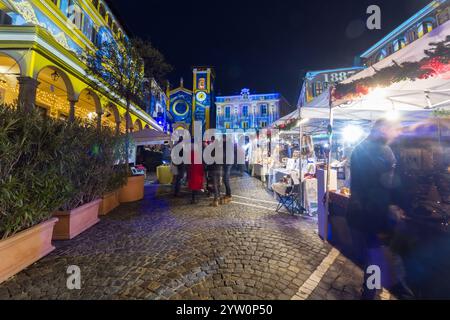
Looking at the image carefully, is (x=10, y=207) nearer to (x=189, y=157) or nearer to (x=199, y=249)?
(x=199, y=249)

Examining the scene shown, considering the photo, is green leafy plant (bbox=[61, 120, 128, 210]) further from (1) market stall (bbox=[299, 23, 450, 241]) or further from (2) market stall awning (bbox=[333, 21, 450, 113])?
(2) market stall awning (bbox=[333, 21, 450, 113])

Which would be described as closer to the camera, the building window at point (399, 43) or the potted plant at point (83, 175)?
the potted plant at point (83, 175)

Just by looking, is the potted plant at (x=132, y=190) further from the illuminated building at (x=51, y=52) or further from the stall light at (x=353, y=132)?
the stall light at (x=353, y=132)

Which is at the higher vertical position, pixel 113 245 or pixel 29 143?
pixel 29 143

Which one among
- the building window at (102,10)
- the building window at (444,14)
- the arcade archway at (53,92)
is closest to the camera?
the arcade archway at (53,92)

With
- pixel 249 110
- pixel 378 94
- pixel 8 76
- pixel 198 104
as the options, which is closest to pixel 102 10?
pixel 8 76

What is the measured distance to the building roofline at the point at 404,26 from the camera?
40.3 ft

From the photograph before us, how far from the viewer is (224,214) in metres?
5.07

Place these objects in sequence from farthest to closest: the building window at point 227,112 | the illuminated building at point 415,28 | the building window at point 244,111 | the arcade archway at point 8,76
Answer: the building window at point 227,112
the building window at point 244,111
the illuminated building at point 415,28
the arcade archway at point 8,76

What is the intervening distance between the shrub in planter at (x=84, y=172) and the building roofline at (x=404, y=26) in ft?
65.6

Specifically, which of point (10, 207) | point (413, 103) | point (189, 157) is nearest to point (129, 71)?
point (189, 157)

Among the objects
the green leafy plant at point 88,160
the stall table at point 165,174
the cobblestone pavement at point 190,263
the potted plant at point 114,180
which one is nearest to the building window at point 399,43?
the cobblestone pavement at point 190,263

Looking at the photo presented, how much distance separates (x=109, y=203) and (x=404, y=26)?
22.9 meters
